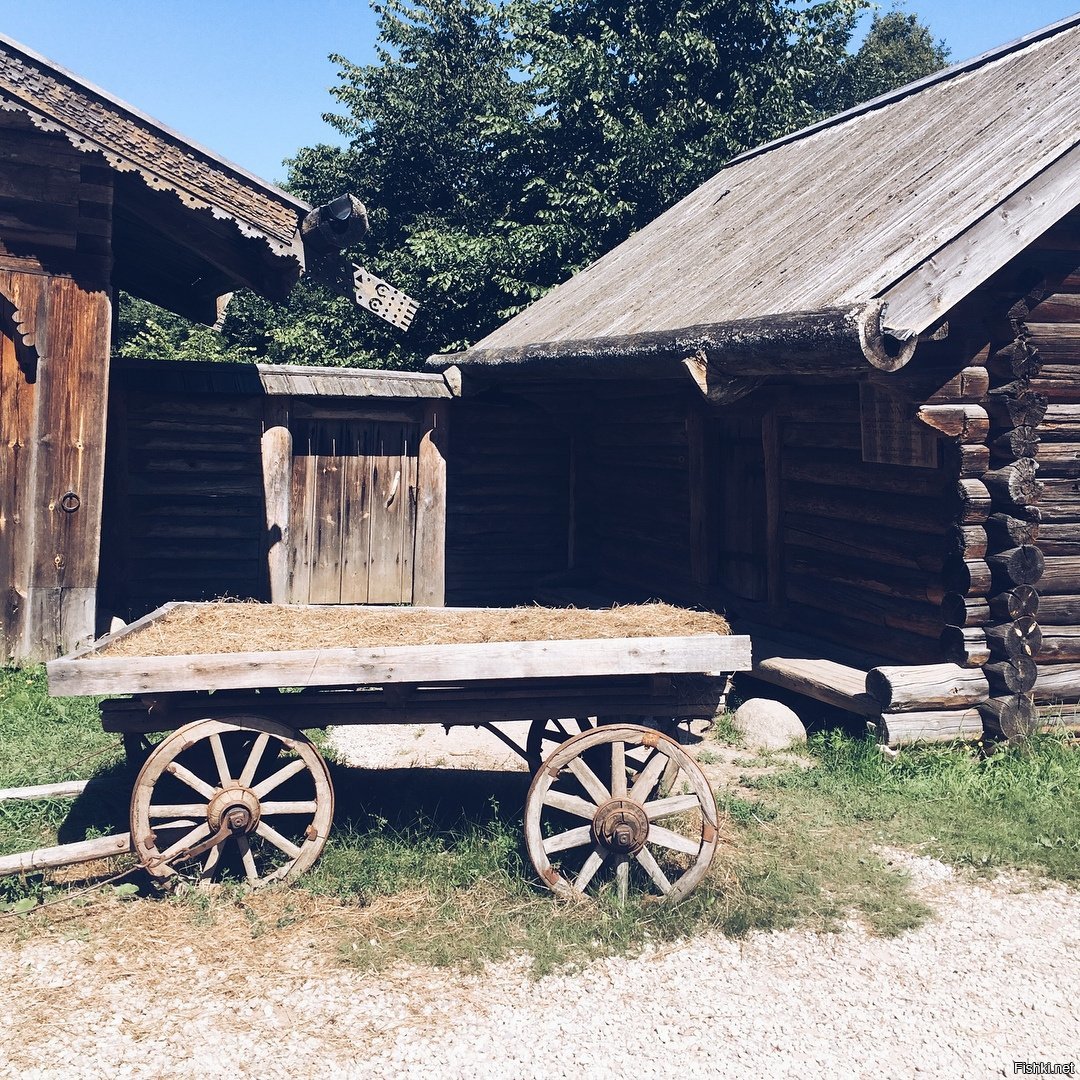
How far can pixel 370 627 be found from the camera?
502cm

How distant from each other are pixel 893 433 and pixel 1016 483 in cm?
82

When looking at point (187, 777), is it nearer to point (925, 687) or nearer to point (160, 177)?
point (925, 687)

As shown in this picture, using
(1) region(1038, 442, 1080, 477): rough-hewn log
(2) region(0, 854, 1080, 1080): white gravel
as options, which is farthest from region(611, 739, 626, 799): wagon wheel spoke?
(1) region(1038, 442, 1080, 477): rough-hewn log

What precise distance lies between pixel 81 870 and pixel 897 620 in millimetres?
5173

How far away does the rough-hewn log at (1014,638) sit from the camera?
6.61 meters

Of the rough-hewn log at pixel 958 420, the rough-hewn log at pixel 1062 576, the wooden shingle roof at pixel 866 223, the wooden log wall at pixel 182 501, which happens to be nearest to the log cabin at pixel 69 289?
the wooden log wall at pixel 182 501

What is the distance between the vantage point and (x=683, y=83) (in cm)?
1656

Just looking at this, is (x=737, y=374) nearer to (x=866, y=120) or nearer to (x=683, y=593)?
(x=683, y=593)

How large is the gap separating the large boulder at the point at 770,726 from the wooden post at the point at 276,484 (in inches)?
190

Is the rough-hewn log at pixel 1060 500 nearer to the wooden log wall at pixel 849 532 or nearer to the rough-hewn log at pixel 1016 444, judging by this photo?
the rough-hewn log at pixel 1016 444

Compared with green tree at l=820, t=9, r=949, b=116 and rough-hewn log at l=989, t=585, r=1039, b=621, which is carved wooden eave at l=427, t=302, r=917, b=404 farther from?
green tree at l=820, t=9, r=949, b=116

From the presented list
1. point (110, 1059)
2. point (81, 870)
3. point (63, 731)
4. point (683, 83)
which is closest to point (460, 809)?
point (81, 870)

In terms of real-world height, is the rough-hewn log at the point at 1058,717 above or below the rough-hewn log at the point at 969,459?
below

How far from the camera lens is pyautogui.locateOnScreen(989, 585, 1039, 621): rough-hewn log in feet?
21.6
